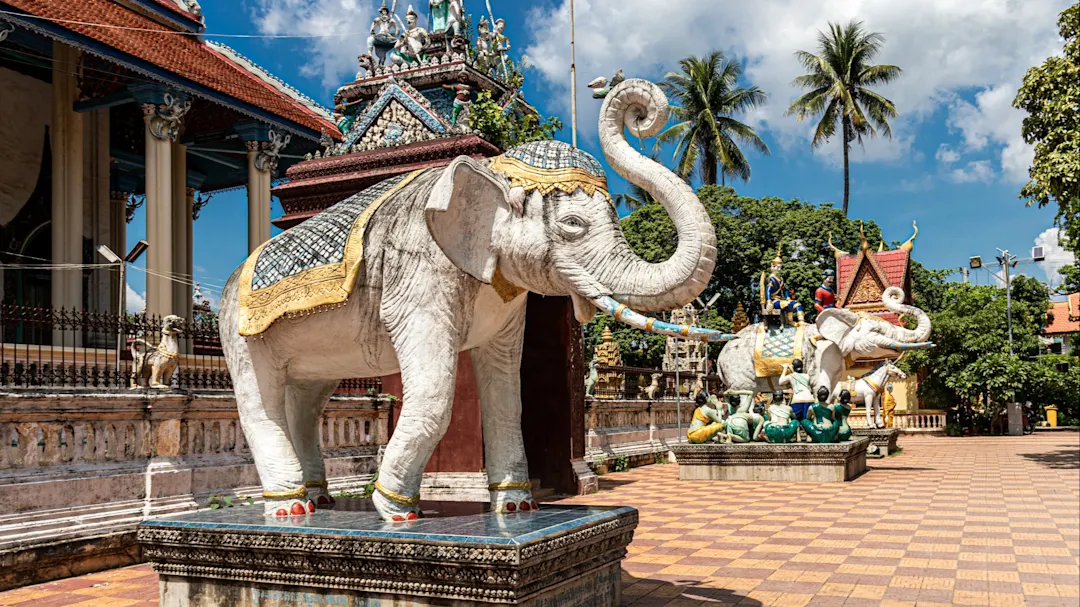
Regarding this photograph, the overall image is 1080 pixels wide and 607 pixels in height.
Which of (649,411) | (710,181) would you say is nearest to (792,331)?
(649,411)

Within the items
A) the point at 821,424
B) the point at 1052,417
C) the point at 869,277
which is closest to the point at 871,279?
the point at 869,277

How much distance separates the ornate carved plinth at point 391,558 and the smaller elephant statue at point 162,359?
13.0 feet

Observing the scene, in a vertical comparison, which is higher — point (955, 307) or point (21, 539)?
point (955, 307)

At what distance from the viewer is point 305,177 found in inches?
379

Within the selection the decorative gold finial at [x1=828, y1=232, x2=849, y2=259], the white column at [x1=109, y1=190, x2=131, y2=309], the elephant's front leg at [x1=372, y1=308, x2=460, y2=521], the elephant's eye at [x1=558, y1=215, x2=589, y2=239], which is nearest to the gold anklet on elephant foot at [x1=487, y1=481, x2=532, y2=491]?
the elephant's front leg at [x1=372, y1=308, x2=460, y2=521]

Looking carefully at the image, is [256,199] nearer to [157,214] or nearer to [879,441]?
[157,214]

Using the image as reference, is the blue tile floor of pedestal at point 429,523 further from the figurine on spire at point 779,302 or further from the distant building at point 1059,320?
the figurine on spire at point 779,302

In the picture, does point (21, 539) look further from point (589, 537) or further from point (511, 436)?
point (589, 537)

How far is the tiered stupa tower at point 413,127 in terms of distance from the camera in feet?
30.3

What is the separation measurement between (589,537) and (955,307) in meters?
28.3

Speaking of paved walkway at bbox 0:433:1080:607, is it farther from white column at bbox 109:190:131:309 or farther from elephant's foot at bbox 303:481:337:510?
white column at bbox 109:190:131:309

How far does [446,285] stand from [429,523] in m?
1.08

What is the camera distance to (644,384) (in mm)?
24938

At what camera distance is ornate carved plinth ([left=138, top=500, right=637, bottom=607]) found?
3.59 m
